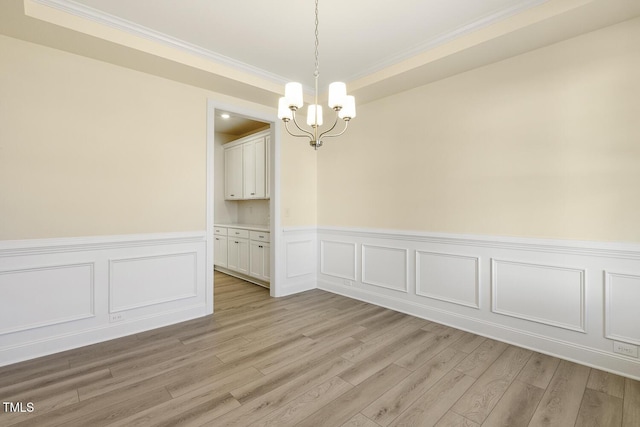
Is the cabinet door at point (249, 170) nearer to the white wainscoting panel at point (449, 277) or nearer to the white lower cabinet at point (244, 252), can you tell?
the white lower cabinet at point (244, 252)

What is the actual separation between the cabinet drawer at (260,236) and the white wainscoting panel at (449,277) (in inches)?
90.3

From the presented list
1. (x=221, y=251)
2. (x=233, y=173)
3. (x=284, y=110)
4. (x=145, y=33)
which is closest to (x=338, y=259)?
(x=221, y=251)

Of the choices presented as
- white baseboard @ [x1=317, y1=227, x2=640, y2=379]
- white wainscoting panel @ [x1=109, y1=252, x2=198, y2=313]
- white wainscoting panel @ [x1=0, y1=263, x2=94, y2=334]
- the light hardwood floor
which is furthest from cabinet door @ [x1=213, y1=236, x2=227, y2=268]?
white wainscoting panel @ [x1=0, y1=263, x2=94, y2=334]

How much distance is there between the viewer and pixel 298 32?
9.24ft

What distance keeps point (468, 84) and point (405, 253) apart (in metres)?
1.98

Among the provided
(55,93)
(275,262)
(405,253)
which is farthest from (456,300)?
(55,93)

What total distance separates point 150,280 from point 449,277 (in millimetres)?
3225

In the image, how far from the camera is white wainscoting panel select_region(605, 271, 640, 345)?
2305 millimetres

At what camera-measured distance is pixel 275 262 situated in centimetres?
436

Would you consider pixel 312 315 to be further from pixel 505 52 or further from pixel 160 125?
pixel 505 52

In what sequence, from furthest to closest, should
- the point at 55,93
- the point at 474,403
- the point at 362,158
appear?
the point at 362,158 < the point at 55,93 < the point at 474,403

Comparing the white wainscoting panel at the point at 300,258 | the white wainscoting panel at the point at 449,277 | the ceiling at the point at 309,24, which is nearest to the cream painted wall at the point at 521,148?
the white wainscoting panel at the point at 449,277

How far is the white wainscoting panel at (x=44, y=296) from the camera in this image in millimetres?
2510

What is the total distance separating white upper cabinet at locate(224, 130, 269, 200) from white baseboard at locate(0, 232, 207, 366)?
1.96 metres
